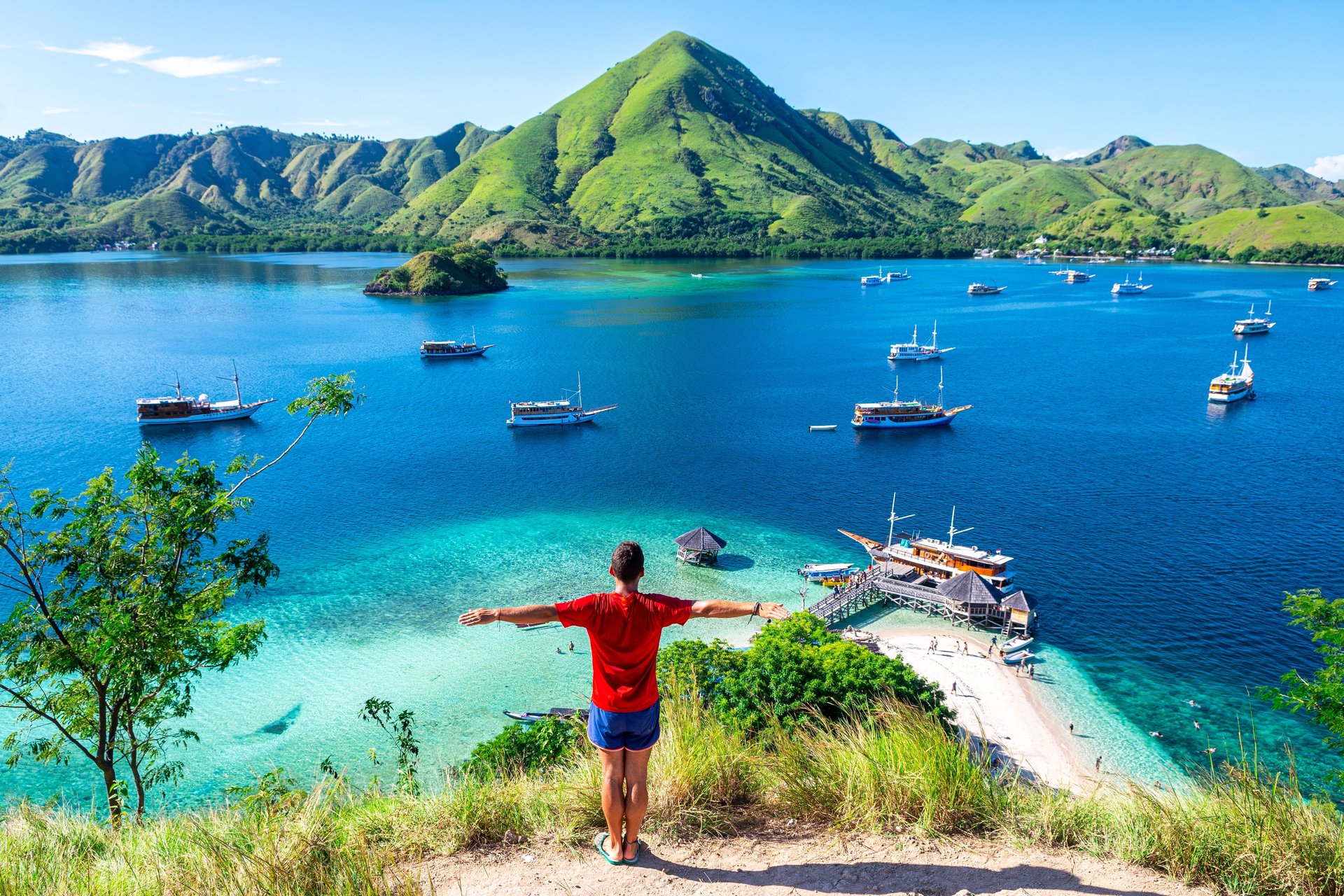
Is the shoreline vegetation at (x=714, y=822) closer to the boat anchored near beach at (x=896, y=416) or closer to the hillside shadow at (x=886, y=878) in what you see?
the hillside shadow at (x=886, y=878)

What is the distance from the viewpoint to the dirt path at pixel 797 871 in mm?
7027

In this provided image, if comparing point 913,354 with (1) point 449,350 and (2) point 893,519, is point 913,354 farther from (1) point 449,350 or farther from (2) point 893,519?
(1) point 449,350

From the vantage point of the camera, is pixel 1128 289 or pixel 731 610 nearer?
pixel 731 610

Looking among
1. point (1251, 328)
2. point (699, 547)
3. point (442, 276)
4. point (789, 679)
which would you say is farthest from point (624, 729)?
point (442, 276)

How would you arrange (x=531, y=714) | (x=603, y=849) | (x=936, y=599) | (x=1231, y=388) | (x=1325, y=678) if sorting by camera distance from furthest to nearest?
(x=1231, y=388) → (x=936, y=599) → (x=531, y=714) → (x=1325, y=678) → (x=603, y=849)

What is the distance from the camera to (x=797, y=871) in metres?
7.30

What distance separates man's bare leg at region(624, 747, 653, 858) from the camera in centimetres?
715

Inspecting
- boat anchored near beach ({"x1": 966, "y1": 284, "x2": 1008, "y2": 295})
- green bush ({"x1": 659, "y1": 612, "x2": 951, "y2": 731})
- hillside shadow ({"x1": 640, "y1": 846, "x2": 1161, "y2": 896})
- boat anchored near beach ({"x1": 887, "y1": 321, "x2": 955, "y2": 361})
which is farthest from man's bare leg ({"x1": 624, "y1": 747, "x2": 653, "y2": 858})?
boat anchored near beach ({"x1": 966, "y1": 284, "x2": 1008, "y2": 295})

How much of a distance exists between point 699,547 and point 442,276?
14723cm

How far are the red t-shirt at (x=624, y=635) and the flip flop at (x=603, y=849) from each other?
157cm

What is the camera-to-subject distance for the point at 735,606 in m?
6.80

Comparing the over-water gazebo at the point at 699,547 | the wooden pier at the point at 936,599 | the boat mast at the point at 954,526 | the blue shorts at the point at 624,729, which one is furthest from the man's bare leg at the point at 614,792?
the boat mast at the point at 954,526

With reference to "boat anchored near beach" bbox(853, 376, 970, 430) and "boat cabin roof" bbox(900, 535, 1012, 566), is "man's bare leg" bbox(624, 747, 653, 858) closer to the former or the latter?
"boat cabin roof" bbox(900, 535, 1012, 566)

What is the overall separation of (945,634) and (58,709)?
32.1 meters
